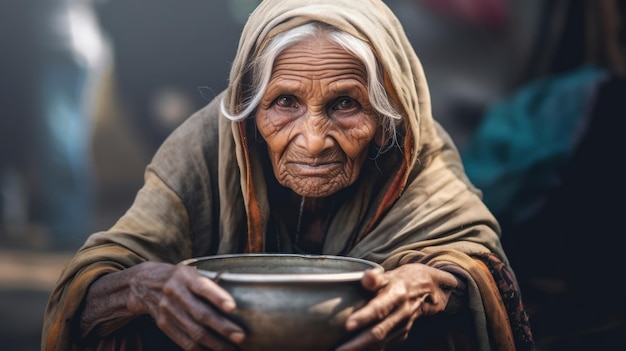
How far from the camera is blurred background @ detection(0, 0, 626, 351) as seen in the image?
577 cm

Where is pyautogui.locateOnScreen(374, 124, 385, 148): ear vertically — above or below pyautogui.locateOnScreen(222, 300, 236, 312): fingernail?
above

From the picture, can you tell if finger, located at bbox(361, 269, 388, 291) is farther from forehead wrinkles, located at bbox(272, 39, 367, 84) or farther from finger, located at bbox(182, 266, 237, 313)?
forehead wrinkles, located at bbox(272, 39, 367, 84)

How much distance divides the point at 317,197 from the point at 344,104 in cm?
40

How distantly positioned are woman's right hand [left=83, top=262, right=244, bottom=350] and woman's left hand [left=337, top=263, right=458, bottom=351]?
32 centimetres

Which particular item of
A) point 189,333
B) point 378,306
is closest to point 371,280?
point 378,306

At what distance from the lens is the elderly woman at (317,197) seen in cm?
312

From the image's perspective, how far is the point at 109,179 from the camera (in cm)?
836

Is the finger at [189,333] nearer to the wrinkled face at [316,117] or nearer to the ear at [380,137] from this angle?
the wrinkled face at [316,117]

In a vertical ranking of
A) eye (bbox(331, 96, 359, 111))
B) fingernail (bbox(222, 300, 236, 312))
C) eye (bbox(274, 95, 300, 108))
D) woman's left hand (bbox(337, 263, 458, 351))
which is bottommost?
woman's left hand (bbox(337, 263, 458, 351))

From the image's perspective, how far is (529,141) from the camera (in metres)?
6.26

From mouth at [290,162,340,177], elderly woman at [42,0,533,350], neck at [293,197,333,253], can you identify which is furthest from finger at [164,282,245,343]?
neck at [293,197,333,253]

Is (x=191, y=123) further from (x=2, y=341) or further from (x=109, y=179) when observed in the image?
(x=109, y=179)

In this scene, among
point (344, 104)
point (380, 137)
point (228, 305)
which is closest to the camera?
point (228, 305)

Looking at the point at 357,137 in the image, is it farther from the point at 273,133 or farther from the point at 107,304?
the point at 107,304
